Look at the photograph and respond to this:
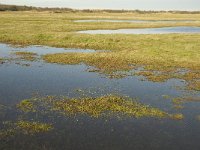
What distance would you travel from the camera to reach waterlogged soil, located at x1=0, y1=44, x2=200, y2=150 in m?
14.8

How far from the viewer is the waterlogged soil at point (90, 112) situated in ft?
48.4

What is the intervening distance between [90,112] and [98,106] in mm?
1378

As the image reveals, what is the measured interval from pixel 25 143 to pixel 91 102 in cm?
708

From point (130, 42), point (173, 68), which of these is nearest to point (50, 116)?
point (173, 68)

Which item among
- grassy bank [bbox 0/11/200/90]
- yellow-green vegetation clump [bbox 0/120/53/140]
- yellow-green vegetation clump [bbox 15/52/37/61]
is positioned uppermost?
yellow-green vegetation clump [bbox 0/120/53/140]

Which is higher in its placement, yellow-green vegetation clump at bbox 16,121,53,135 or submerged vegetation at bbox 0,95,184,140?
yellow-green vegetation clump at bbox 16,121,53,135

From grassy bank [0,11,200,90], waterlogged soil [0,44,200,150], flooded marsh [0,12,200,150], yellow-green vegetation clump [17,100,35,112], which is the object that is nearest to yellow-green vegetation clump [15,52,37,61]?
flooded marsh [0,12,200,150]

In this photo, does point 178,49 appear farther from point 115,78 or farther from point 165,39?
point 115,78

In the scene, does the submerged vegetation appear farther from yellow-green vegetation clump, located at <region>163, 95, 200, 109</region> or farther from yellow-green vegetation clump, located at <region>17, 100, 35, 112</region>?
yellow-green vegetation clump, located at <region>163, 95, 200, 109</region>

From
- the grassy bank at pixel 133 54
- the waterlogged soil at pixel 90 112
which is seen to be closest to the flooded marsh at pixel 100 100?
the waterlogged soil at pixel 90 112

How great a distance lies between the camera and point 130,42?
1989 inches

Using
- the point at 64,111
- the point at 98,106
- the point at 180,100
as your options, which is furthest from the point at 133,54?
the point at 64,111

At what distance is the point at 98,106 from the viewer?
20.0 m

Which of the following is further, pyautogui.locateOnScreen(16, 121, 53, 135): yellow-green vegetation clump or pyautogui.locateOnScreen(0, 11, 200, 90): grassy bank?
pyautogui.locateOnScreen(0, 11, 200, 90): grassy bank
